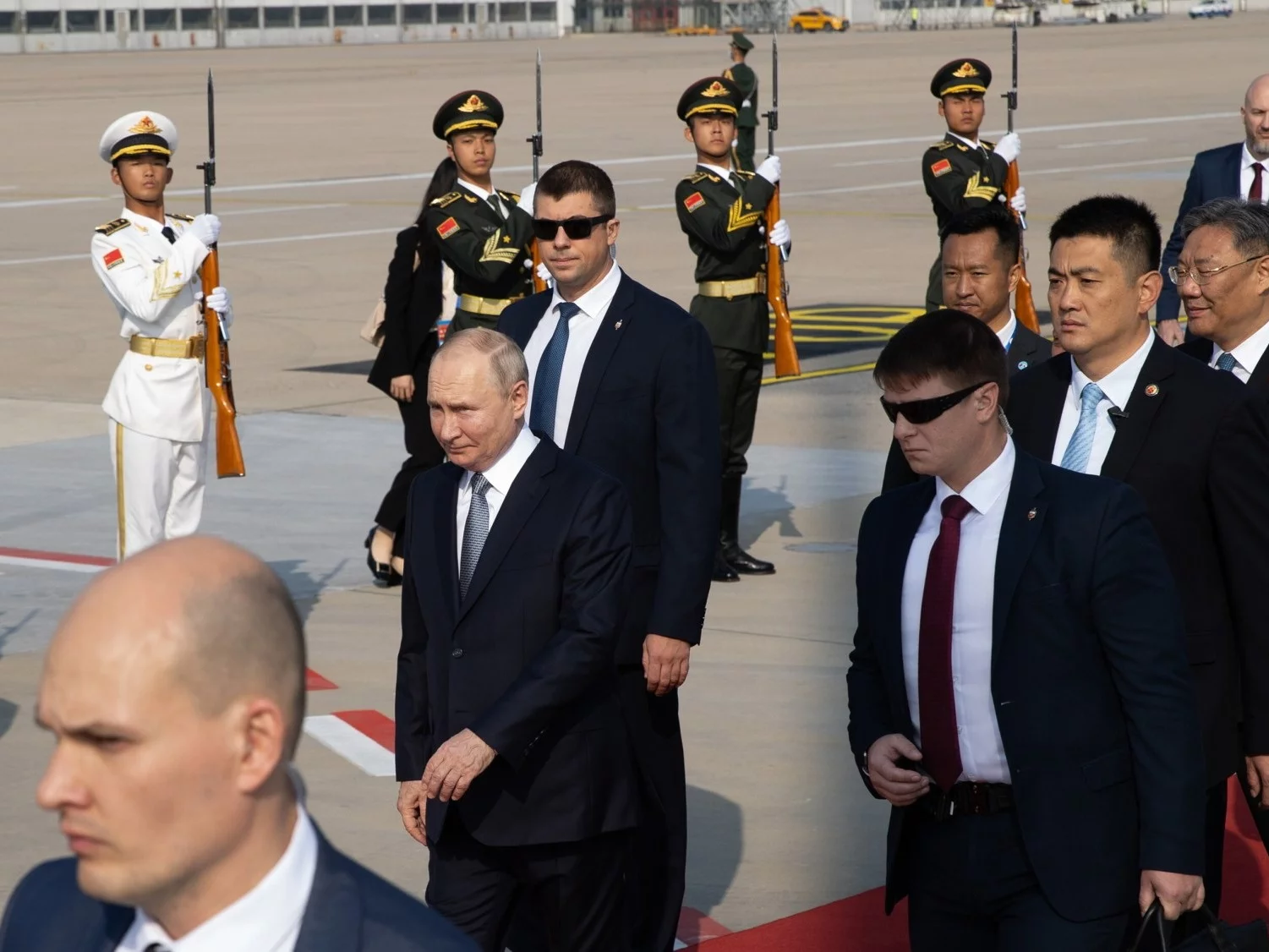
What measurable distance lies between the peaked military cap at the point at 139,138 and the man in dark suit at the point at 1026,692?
527 cm

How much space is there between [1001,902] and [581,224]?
2610 mm

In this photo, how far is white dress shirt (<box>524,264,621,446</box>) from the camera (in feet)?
19.8

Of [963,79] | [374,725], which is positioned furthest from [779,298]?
[374,725]

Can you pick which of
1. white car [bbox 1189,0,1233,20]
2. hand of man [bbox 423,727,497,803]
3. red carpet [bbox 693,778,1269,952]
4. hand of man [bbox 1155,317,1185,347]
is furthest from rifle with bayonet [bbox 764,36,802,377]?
white car [bbox 1189,0,1233,20]

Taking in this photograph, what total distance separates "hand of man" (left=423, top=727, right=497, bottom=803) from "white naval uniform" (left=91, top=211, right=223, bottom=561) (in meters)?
4.28

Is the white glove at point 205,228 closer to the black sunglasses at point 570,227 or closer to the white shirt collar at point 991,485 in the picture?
the black sunglasses at point 570,227

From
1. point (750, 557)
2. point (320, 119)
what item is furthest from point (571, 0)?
point (750, 557)

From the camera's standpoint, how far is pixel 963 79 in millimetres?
12656

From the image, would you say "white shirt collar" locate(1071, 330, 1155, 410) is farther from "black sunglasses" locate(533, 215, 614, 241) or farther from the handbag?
"black sunglasses" locate(533, 215, 614, 241)

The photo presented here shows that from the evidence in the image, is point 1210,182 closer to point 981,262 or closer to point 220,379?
point 981,262

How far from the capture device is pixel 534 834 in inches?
186

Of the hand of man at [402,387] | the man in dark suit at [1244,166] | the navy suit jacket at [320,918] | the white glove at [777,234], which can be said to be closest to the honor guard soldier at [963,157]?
the white glove at [777,234]

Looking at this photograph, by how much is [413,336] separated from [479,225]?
2.29 ft

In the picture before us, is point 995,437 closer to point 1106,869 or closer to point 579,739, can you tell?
point 1106,869
